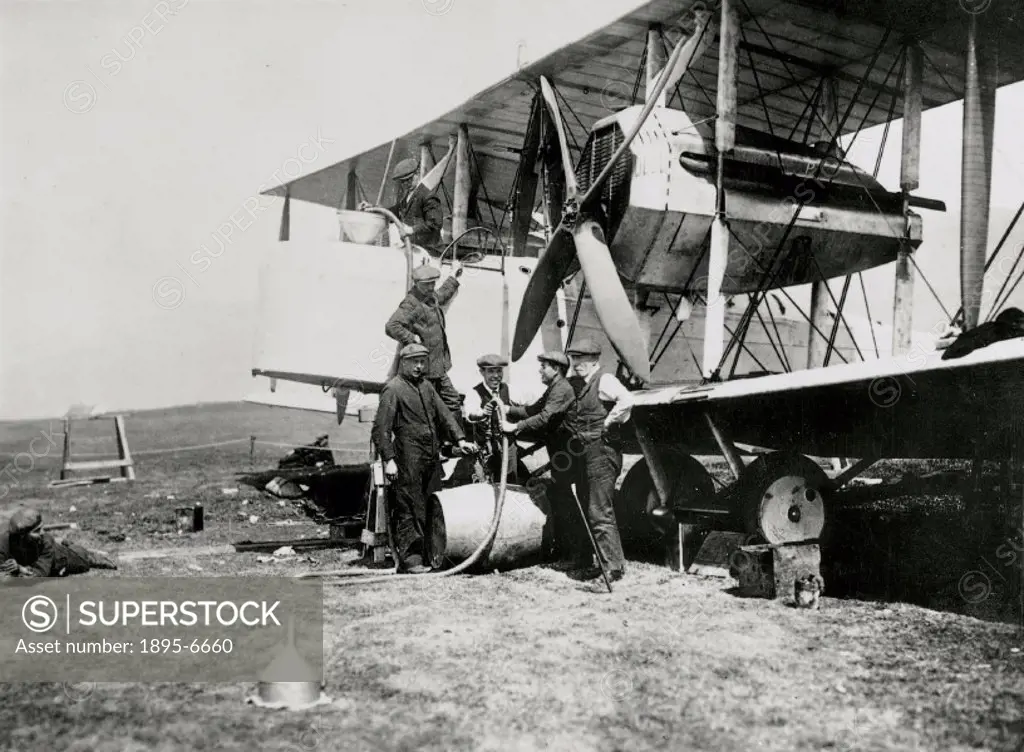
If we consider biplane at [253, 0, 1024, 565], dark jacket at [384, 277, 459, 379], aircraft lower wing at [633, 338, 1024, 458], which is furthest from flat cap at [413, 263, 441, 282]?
aircraft lower wing at [633, 338, 1024, 458]

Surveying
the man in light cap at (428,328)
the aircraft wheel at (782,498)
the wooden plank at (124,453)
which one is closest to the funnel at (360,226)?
the man in light cap at (428,328)

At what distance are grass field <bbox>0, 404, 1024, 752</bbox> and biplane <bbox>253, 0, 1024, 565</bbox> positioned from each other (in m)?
1.26

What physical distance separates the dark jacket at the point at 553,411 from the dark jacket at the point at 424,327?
1.42m

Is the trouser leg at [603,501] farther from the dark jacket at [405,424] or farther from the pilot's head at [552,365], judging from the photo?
the dark jacket at [405,424]

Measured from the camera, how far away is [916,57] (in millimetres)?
9656

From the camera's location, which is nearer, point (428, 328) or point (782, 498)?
point (782, 498)

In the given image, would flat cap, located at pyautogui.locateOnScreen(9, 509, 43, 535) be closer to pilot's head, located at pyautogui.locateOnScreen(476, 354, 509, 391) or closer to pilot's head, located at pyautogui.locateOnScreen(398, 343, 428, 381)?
pilot's head, located at pyautogui.locateOnScreen(398, 343, 428, 381)

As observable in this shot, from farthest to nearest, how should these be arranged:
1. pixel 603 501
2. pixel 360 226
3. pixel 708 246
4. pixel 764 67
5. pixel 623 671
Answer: pixel 360 226 → pixel 764 67 → pixel 708 246 → pixel 603 501 → pixel 623 671

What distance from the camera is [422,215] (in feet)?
35.3

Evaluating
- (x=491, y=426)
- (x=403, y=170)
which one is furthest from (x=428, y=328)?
(x=403, y=170)

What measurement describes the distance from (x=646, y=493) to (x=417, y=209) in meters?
4.41

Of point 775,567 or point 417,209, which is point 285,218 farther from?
point 775,567

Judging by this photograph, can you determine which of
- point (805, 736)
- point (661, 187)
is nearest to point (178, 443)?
point (661, 187)

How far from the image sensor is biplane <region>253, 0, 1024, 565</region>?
764 centimetres
